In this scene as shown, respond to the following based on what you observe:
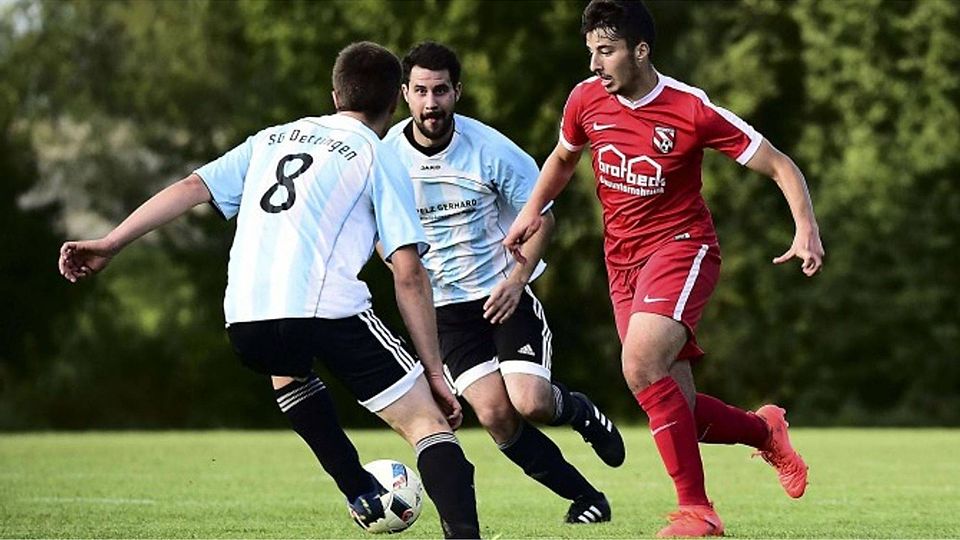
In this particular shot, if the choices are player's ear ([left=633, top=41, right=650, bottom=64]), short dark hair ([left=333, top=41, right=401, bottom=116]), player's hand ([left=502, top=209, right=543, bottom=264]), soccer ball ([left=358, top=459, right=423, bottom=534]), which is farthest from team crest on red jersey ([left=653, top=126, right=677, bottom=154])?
soccer ball ([left=358, top=459, right=423, bottom=534])

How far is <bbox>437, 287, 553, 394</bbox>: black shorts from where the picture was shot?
8773mm

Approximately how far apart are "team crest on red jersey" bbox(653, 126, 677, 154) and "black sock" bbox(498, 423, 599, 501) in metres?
1.78

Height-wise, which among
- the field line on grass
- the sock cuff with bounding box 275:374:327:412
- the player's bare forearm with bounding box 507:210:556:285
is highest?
the player's bare forearm with bounding box 507:210:556:285

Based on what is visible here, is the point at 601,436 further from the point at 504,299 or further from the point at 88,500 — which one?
the point at 88,500

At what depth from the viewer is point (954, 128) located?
→ 106 ft

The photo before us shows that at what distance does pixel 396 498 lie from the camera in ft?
23.2

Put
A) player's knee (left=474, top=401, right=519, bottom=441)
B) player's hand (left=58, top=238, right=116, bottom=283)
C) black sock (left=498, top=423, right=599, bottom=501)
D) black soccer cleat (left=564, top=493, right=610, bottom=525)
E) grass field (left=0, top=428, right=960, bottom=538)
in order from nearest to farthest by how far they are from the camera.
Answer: player's hand (left=58, top=238, right=116, bottom=283) → grass field (left=0, top=428, right=960, bottom=538) → black soccer cleat (left=564, top=493, right=610, bottom=525) → black sock (left=498, top=423, right=599, bottom=501) → player's knee (left=474, top=401, right=519, bottom=441)

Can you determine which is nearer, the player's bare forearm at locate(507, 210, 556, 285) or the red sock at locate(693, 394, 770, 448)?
the player's bare forearm at locate(507, 210, 556, 285)

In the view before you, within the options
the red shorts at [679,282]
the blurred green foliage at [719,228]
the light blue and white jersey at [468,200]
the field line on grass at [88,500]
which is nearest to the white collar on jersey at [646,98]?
the red shorts at [679,282]

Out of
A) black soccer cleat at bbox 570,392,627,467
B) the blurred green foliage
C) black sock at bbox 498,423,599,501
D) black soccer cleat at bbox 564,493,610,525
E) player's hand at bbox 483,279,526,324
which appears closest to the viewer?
player's hand at bbox 483,279,526,324

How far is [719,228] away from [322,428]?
2751 centimetres

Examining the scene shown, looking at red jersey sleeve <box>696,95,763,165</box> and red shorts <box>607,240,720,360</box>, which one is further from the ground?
red jersey sleeve <box>696,95,763,165</box>

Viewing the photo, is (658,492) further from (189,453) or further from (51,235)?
(51,235)

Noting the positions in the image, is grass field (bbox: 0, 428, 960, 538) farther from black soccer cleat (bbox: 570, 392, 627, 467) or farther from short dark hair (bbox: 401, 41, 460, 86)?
short dark hair (bbox: 401, 41, 460, 86)
